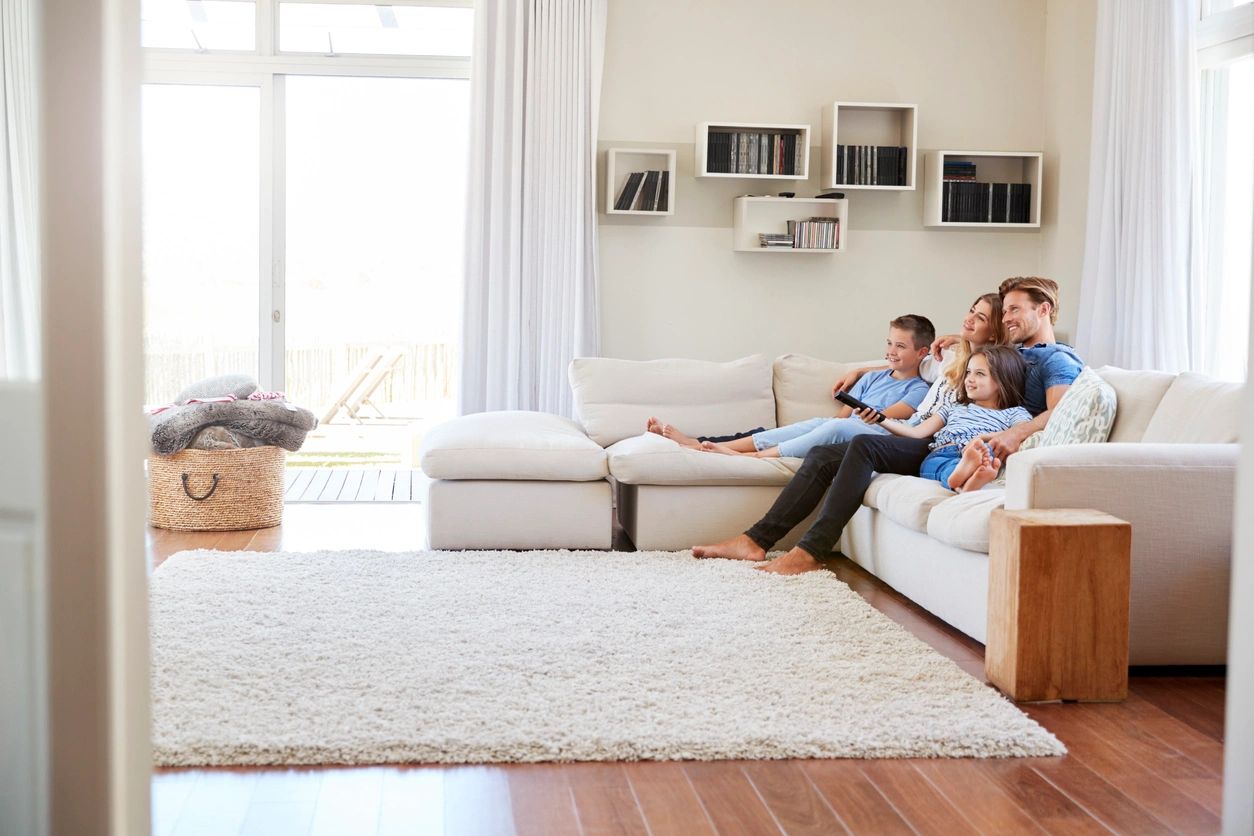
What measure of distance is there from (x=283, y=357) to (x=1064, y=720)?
4851mm

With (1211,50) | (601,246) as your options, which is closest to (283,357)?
(601,246)

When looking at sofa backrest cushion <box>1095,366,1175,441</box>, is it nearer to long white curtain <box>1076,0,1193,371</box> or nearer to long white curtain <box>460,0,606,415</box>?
long white curtain <box>1076,0,1193,371</box>

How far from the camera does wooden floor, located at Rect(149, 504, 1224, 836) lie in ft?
7.15

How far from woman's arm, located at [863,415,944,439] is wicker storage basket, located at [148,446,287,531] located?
2592mm

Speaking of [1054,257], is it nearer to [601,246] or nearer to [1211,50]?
[1211,50]

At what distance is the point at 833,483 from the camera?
4344 millimetres

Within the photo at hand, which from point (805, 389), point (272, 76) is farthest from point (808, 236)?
point (272, 76)

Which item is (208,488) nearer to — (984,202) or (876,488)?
(876,488)

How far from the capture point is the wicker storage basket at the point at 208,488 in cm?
507

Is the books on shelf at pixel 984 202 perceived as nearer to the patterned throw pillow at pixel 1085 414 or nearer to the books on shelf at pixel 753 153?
the books on shelf at pixel 753 153

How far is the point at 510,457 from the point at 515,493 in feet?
0.47

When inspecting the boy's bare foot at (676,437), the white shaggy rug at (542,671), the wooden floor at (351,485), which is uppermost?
the boy's bare foot at (676,437)

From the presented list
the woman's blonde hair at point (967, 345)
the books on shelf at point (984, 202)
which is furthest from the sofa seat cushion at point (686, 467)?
the books on shelf at point (984, 202)

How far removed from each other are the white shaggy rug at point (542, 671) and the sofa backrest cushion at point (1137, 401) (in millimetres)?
929
